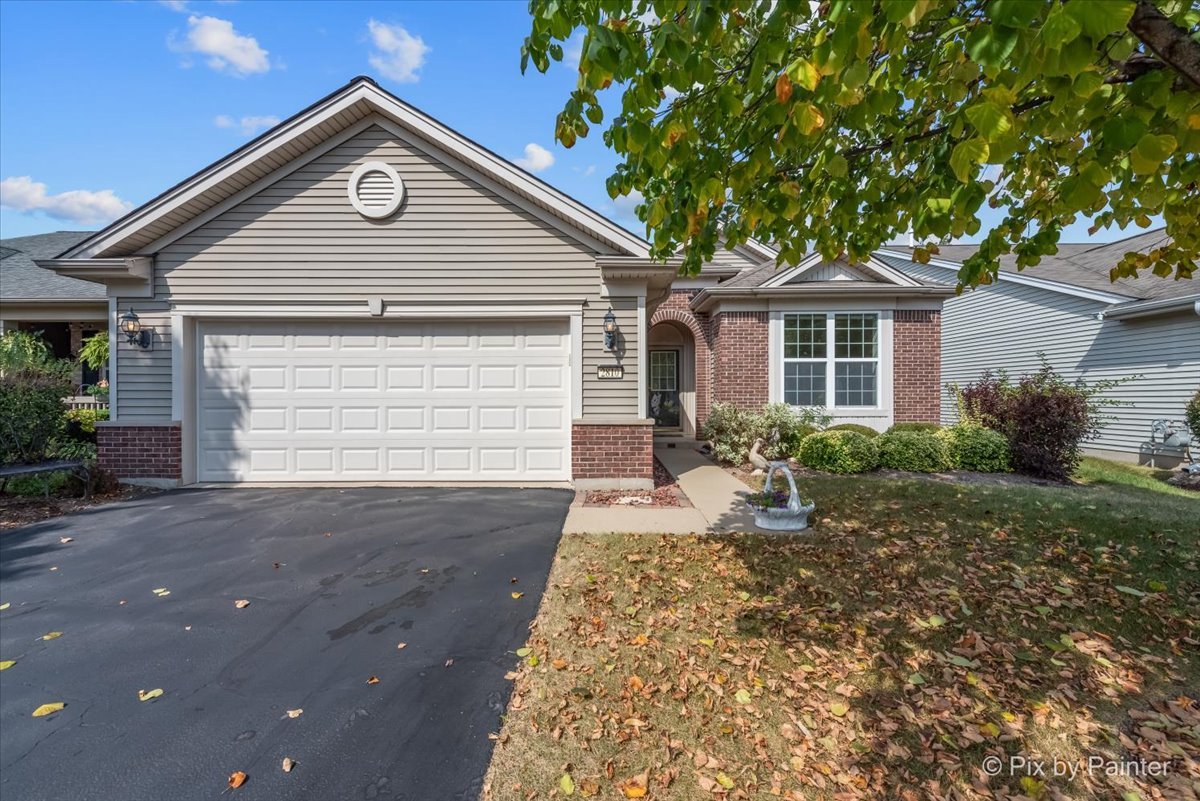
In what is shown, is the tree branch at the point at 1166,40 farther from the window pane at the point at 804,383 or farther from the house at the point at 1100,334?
the window pane at the point at 804,383

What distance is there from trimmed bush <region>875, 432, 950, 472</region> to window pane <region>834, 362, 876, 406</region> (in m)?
2.39

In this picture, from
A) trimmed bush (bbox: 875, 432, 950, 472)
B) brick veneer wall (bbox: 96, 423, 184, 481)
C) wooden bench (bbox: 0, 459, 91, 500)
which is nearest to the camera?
wooden bench (bbox: 0, 459, 91, 500)

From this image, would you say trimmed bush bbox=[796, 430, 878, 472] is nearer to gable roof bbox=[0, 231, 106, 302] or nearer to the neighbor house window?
the neighbor house window

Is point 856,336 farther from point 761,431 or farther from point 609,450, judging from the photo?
point 609,450

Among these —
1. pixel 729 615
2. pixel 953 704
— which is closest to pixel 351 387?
pixel 729 615

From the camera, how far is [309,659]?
11.0 feet

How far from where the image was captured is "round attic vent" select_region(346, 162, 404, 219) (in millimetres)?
7809

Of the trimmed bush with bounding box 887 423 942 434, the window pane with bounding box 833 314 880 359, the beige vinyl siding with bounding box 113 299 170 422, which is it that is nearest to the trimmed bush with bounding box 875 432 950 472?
the trimmed bush with bounding box 887 423 942 434

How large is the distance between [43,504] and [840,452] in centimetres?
1198

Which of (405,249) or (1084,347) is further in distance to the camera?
(1084,347)

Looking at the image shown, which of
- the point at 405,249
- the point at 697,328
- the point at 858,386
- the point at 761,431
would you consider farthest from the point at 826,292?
the point at 405,249

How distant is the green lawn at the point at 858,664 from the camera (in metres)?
2.46

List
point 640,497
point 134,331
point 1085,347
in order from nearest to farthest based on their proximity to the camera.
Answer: point 640,497 < point 134,331 < point 1085,347
